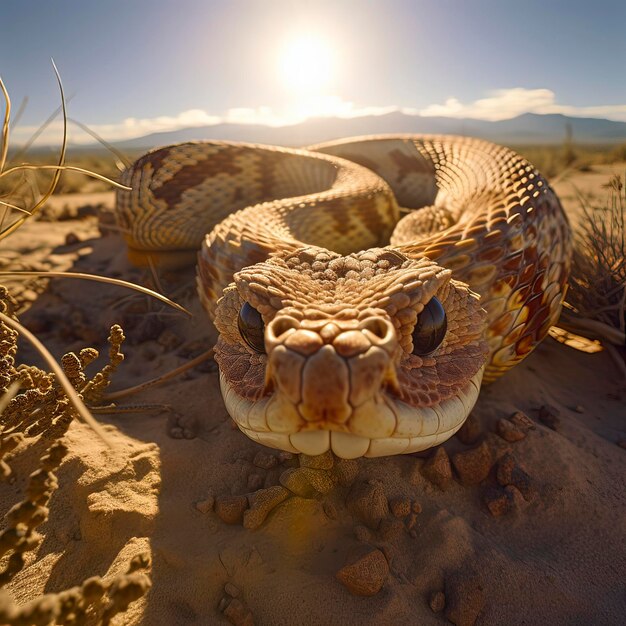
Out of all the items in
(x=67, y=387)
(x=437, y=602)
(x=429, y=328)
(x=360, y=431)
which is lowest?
(x=437, y=602)

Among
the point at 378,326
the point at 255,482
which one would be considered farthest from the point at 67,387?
the point at 255,482

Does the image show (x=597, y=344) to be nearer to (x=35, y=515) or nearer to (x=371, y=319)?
(x=371, y=319)

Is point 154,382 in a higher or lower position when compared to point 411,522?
higher

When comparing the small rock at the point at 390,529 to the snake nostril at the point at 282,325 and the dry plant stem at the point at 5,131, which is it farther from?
the dry plant stem at the point at 5,131

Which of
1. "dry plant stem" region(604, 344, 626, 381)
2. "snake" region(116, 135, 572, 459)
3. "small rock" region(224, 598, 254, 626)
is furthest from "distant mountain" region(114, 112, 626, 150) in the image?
"small rock" region(224, 598, 254, 626)

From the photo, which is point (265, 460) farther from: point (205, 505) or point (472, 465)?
point (472, 465)

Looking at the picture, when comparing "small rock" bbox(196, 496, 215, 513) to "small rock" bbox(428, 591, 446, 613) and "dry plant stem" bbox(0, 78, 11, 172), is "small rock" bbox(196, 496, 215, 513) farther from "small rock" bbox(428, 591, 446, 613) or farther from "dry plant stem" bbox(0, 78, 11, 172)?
"dry plant stem" bbox(0, 78, 11, 172)


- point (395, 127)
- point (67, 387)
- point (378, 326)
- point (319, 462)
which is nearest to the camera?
point (67, 387)
